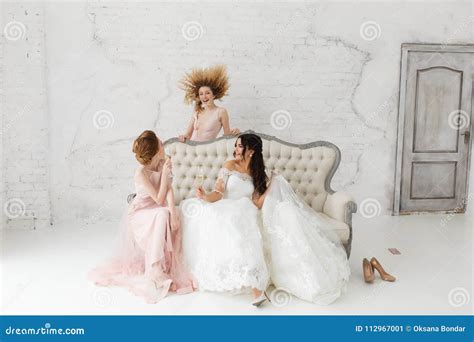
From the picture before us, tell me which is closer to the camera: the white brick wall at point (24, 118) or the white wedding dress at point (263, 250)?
the white wedding dress at point (263, 250)

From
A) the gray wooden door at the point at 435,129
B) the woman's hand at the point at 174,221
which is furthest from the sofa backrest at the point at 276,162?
the gray wooden door at the point at 435,129

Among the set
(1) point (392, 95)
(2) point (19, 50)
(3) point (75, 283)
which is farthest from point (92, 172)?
(1) point (392, 95)

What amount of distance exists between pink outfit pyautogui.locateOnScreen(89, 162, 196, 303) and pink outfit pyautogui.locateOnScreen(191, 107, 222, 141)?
1.22 metres

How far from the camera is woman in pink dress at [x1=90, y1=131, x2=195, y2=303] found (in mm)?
4129

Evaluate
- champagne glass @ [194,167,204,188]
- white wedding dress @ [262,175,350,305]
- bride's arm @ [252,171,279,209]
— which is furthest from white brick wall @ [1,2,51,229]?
white wedding dress @ [262,175,350,305]

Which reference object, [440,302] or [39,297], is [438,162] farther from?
[39,297]

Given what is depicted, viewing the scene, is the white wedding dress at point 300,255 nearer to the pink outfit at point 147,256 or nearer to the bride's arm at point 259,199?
the bride's arm at point 259,199

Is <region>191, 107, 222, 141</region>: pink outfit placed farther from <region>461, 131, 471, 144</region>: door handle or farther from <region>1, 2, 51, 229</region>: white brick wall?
<region>461, 131, 471, 144</region>: door handle

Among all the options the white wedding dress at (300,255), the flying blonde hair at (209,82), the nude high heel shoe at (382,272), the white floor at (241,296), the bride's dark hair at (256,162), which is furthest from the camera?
the flying blonde hair at (209,82)

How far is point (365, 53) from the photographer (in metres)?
6.36

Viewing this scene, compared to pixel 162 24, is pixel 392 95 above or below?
below

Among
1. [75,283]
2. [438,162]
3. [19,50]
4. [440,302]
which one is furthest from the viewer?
[438,162]

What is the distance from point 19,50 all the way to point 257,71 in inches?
105

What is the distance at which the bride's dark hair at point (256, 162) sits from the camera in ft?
14.8
